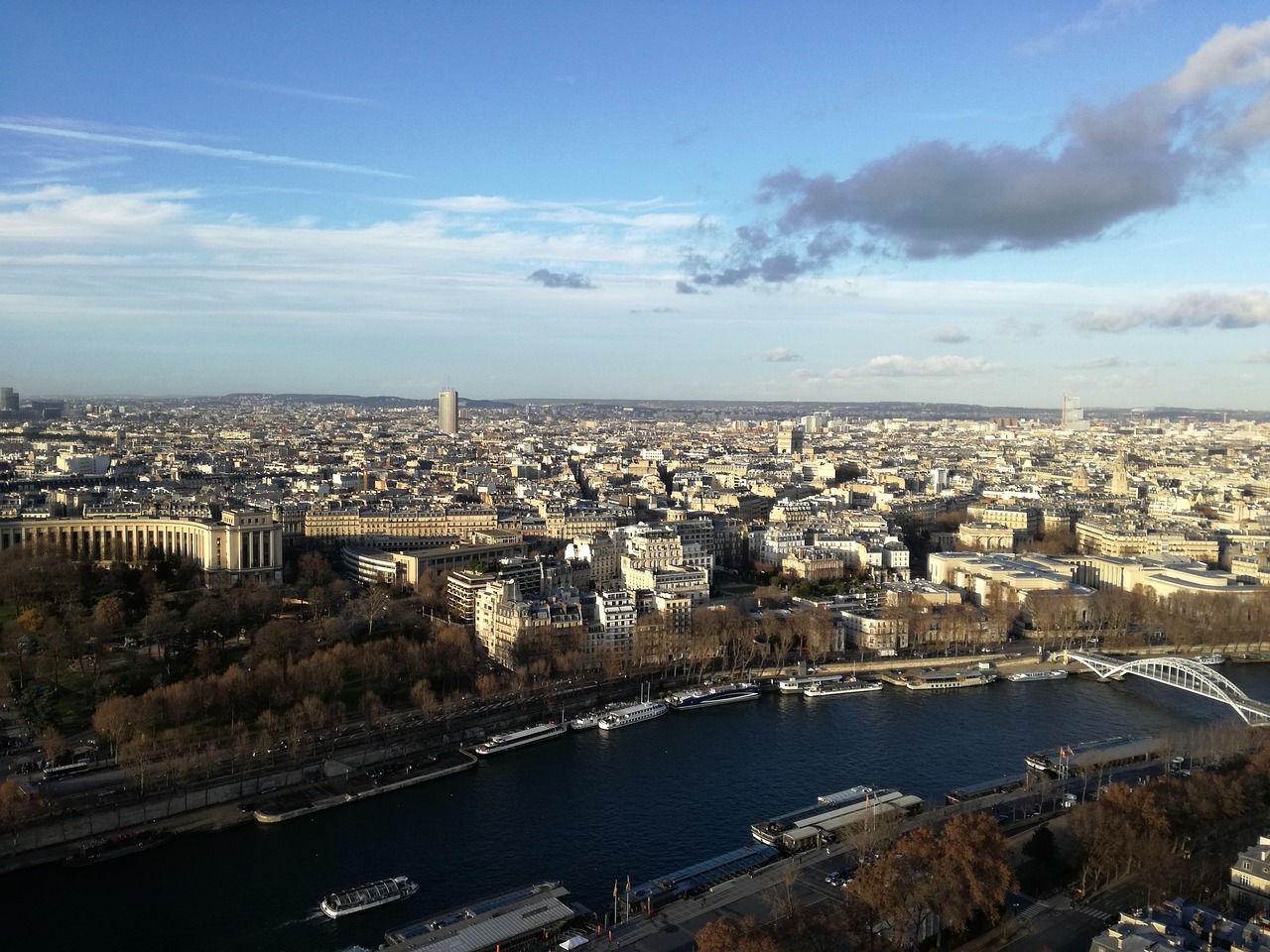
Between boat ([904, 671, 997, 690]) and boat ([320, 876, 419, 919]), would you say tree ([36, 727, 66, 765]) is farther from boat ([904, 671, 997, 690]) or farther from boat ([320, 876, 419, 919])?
boat ([904, 671, 997, 690])

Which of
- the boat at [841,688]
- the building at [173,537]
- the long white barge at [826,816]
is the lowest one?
the boat at [841,688]

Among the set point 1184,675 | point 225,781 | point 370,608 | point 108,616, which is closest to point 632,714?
point 225,781

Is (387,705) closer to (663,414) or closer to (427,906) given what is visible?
(427,906)

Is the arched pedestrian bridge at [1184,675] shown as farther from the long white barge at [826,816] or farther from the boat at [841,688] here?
the long white barge at [826,816]

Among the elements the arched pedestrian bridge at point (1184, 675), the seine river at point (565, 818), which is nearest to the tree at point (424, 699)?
the seine river at point (565, 818)

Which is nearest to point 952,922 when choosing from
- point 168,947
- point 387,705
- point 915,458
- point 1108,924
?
point 1108,924

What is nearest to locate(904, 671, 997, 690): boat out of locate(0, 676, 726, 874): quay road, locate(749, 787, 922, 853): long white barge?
locate(749, 787, 922, 853): long white barge

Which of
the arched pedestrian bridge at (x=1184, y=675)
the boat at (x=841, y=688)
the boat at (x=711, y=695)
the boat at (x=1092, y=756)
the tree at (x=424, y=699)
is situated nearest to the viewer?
the boat at (x=1092, y=756)
